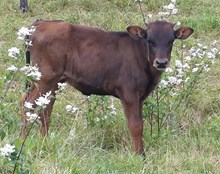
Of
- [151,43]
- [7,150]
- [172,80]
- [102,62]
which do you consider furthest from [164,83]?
[7,150]

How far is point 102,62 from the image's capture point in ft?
21.7

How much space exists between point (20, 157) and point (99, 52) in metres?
2.35

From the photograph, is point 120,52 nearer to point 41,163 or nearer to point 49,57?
point 49,57

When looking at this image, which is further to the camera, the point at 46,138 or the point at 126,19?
the point at 126,19

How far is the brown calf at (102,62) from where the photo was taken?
6410 millimetres

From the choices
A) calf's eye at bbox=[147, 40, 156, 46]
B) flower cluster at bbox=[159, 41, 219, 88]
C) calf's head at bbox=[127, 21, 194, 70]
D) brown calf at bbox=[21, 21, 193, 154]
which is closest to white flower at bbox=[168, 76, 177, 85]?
flower cluster at bbox=[159, 41, 219, 88]

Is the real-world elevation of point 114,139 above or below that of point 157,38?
below

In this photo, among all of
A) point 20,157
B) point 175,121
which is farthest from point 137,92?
point 20,157

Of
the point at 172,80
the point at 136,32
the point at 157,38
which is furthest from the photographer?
the point at 172,80

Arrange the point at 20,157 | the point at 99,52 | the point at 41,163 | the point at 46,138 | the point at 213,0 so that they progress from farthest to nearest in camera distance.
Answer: the point at 213,0
the point at 99,52
the point at 46,138
the point at 41,163
the point at 20,157

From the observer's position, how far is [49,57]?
257 inches

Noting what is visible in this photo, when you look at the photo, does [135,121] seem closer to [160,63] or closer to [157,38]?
[160,63]

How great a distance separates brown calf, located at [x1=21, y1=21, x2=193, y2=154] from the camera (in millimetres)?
6410

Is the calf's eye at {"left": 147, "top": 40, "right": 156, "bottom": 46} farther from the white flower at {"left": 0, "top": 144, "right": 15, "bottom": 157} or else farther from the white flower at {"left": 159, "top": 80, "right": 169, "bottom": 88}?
the white flower at {"left": 0, "top": 144, "right": 15, "bottom": 157}
